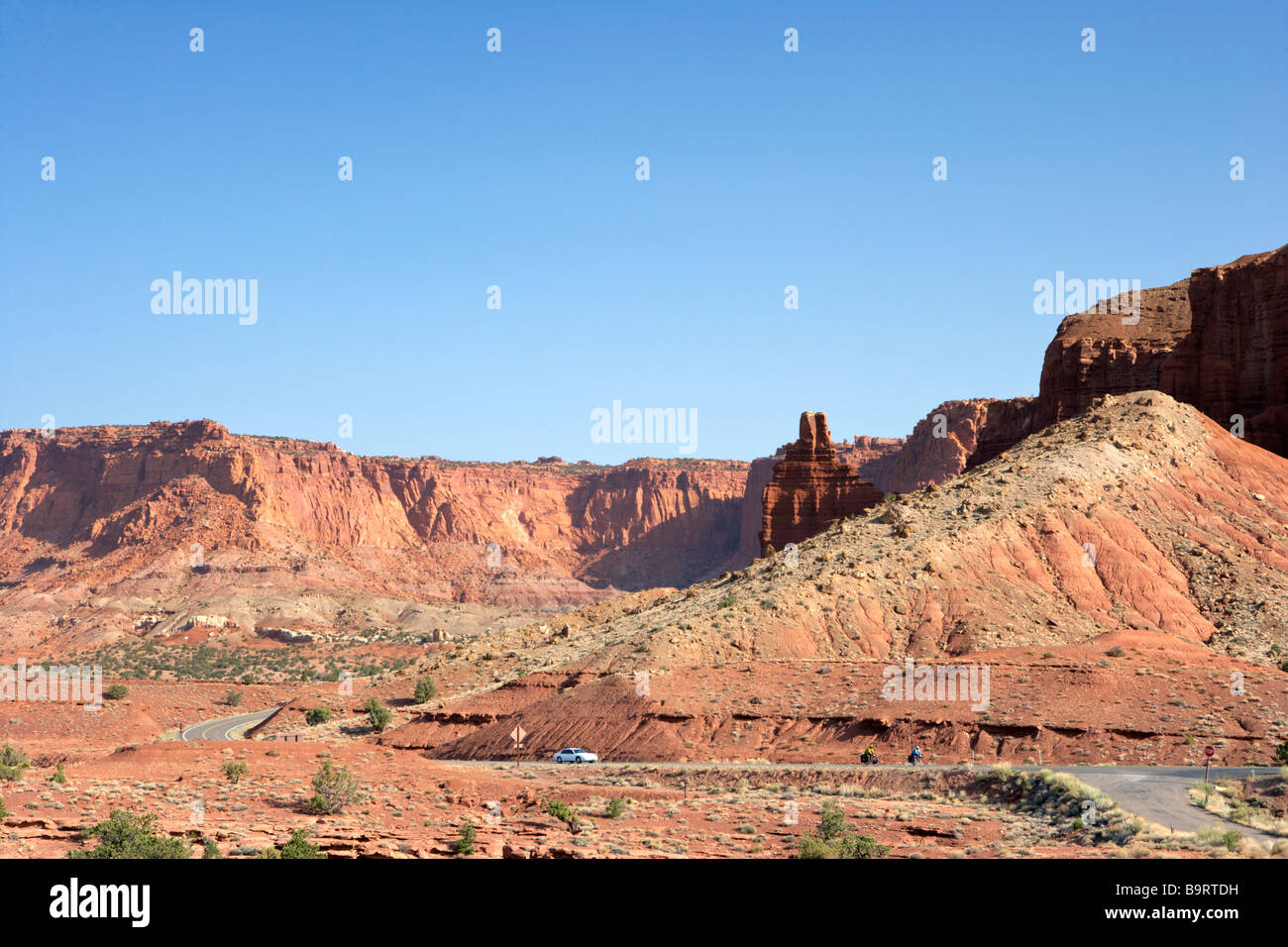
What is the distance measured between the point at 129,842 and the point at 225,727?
39141 mm

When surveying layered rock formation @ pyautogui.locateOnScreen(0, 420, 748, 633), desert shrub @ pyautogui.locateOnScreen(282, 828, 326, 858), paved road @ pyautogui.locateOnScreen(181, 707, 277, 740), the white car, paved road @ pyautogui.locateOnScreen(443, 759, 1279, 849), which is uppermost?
layered rock formation @ pyautogui.locateOnScreen(0, 420, 748, 633)

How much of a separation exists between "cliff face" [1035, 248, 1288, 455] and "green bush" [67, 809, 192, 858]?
6225cm

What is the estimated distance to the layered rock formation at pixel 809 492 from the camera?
77.6 m

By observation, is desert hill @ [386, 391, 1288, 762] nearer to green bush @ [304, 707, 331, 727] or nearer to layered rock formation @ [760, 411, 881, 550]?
green bush @ [304, 707, 331, 727]

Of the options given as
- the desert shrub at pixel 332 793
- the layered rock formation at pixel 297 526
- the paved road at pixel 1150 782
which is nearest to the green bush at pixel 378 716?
the paved road at pixel 1150 782

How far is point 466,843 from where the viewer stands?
80.5 feet

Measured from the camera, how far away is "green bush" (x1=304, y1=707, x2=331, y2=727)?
183 feet

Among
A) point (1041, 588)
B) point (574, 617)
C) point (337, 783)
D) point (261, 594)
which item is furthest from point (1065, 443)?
point (261, 594)

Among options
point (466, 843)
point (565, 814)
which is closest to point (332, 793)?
point (565, 814)

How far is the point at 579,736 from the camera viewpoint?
1730 inches

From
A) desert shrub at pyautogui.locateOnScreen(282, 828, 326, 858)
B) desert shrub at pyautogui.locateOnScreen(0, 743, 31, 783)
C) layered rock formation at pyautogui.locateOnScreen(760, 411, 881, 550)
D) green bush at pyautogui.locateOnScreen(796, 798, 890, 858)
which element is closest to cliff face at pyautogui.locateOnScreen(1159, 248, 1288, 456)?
layered rock formation at pyautogui.locateOnScreen(760, 411, 881, 550)

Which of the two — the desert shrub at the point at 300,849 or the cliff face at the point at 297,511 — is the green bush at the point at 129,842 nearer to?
the desert shrub at the point at 300,849

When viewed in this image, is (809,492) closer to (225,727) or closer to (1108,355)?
(1108,355)

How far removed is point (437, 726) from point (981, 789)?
2465 centimetres
